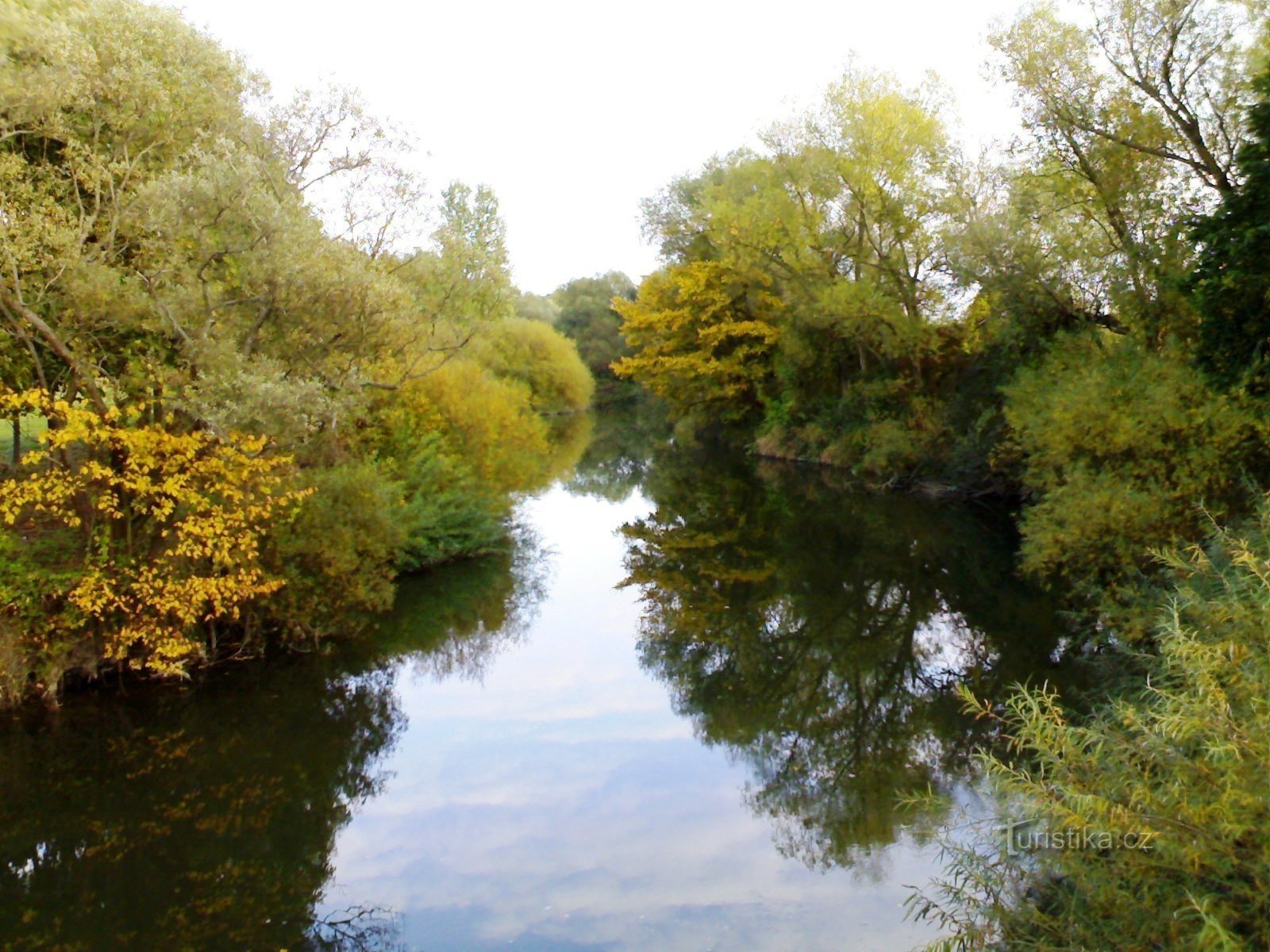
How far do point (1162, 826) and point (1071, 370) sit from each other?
1581 cm

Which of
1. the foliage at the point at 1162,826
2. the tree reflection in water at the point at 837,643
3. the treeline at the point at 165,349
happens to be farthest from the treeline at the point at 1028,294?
the treeline at the point at 165,349

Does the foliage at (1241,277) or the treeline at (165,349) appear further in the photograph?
the foliage at (1241,277)

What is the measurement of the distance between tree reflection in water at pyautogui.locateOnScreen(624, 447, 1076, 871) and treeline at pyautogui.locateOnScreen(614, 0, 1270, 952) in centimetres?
101

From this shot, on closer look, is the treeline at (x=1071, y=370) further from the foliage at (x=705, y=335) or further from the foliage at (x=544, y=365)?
the foliage at (x=544, y=365)

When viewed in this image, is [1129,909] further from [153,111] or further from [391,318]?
[153,111]

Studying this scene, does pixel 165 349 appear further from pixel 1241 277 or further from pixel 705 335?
pixel 705 335

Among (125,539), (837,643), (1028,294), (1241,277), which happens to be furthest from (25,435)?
(1028,294)

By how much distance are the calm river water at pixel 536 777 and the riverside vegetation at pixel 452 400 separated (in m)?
0.82

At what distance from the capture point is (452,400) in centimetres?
2039

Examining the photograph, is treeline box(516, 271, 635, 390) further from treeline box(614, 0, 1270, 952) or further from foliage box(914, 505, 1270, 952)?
foliage box(914, 505, 1270, 952)

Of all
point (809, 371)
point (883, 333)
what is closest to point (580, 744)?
point (883, 333)

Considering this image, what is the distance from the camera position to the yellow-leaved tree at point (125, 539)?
10688 mm

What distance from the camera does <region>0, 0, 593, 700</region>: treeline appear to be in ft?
34.1

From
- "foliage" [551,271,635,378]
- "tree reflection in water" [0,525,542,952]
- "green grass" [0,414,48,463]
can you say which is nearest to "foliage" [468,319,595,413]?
"foliage" [551,271,635,378]
